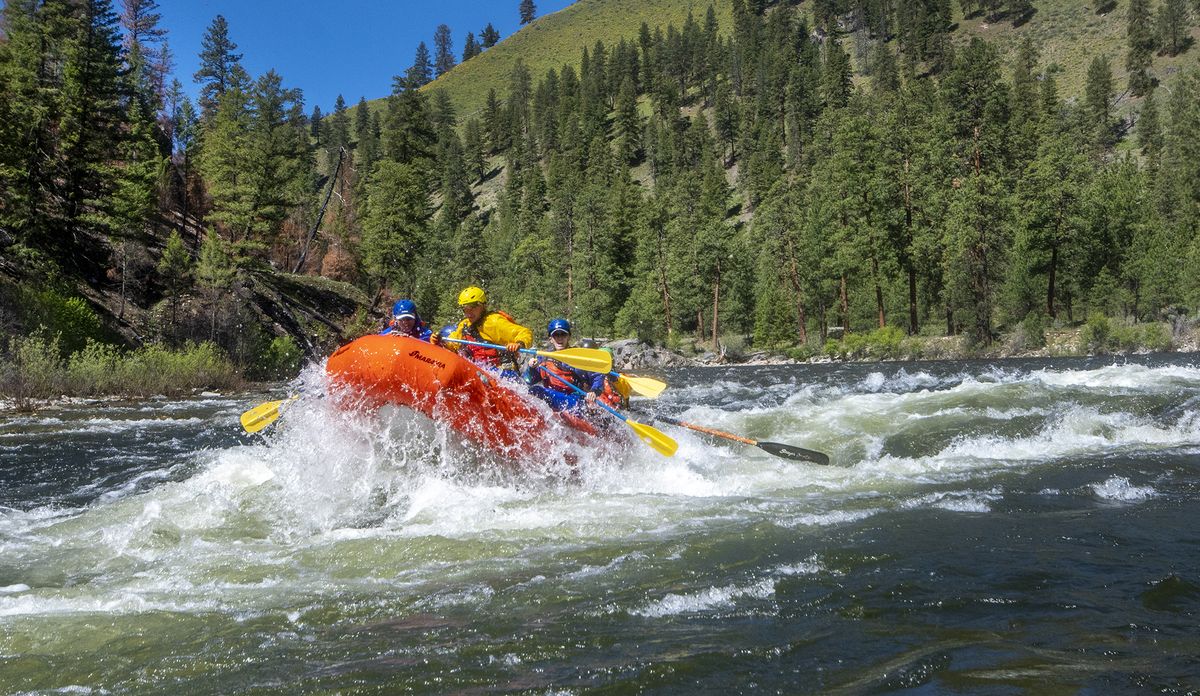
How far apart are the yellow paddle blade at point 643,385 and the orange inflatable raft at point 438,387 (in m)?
2.36

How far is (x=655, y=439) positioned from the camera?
9117 mm

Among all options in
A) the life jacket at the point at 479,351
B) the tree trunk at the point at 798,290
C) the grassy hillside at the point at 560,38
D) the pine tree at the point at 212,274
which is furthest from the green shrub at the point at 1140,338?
the grassy hillside at the point at 560,38

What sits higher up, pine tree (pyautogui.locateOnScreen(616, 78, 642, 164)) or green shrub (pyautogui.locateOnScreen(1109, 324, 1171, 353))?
pine tree (pyautogui.locateOnScreen(616, 78, 642, 164))

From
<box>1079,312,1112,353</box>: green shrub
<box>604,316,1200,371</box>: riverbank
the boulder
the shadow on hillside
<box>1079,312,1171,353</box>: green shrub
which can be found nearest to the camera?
<box>1079,312,1171,353</box>: green shrub

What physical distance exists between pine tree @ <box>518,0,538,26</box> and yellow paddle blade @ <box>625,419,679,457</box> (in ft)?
656

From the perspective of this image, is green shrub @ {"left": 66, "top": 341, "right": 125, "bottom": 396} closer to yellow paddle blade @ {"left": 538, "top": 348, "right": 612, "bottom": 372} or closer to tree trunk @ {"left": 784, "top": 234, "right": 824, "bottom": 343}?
yellow paddle blade @ {"left": 538, "top": 348, "right": 612, "bottom": 372}

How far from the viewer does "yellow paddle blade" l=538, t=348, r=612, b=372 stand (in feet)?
30.8

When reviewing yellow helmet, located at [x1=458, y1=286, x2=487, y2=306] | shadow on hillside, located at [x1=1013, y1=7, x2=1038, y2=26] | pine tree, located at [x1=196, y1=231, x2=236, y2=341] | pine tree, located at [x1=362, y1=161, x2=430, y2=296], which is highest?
shadow on hillside, located at [x1=1013, y1=7, x2=1038, y2=26]

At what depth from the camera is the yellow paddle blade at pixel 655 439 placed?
29.7 ft

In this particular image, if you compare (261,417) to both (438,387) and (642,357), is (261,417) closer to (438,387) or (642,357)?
(438,387)

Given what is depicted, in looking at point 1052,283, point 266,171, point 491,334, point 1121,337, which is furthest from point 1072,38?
point 491,334

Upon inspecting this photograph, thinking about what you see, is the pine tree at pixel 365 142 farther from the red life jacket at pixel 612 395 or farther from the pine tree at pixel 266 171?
the red life jacket at pixel 612 395

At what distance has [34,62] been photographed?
90.6ft

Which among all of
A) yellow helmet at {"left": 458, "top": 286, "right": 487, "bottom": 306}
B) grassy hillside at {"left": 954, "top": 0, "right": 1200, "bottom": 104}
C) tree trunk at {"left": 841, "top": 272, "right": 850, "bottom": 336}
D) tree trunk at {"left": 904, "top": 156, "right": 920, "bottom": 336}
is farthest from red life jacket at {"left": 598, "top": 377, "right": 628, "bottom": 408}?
grassy hillside at {"left": 954, "top": 0, "right": 1200, "bottom": 104}
